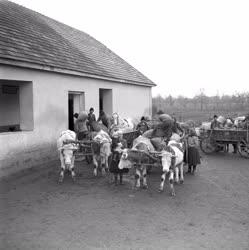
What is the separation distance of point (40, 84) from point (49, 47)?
2858 millimetres

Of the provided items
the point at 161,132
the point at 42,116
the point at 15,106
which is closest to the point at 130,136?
the point at 161,132

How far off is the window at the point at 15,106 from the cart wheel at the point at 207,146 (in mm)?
7745

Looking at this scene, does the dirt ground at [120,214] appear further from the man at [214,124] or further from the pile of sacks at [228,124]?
the pile of sacks at [228,124]

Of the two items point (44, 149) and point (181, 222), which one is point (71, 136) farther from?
point (181, 222)

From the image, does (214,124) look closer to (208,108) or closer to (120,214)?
(120,214)

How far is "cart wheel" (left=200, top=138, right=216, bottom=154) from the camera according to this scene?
14717 mm

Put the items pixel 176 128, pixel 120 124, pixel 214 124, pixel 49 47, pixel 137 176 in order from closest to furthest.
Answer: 1. pixel 137 176
2. pixel 176 128
3. pixel 49 47
4. pixel 120 124
5. pixel 214 124

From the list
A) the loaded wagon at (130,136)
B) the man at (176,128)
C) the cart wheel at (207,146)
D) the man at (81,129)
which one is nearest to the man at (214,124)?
the cart wheel at (207,146)

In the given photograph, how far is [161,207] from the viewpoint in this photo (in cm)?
709

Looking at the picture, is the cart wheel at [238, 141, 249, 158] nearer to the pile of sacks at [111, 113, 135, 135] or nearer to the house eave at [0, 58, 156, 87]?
the pile of sacks at [111, 113, 135, 135]

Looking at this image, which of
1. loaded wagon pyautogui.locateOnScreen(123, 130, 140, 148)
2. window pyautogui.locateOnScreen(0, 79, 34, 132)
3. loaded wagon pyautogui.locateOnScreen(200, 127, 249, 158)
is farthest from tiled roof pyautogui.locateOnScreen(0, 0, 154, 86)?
loaded wagon pyautogui.locateOnScreen(200, 127, 249, 158)

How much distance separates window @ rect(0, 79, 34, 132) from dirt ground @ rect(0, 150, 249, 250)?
2.07m

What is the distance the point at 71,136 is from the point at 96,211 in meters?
3.36

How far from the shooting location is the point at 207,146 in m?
14.9
